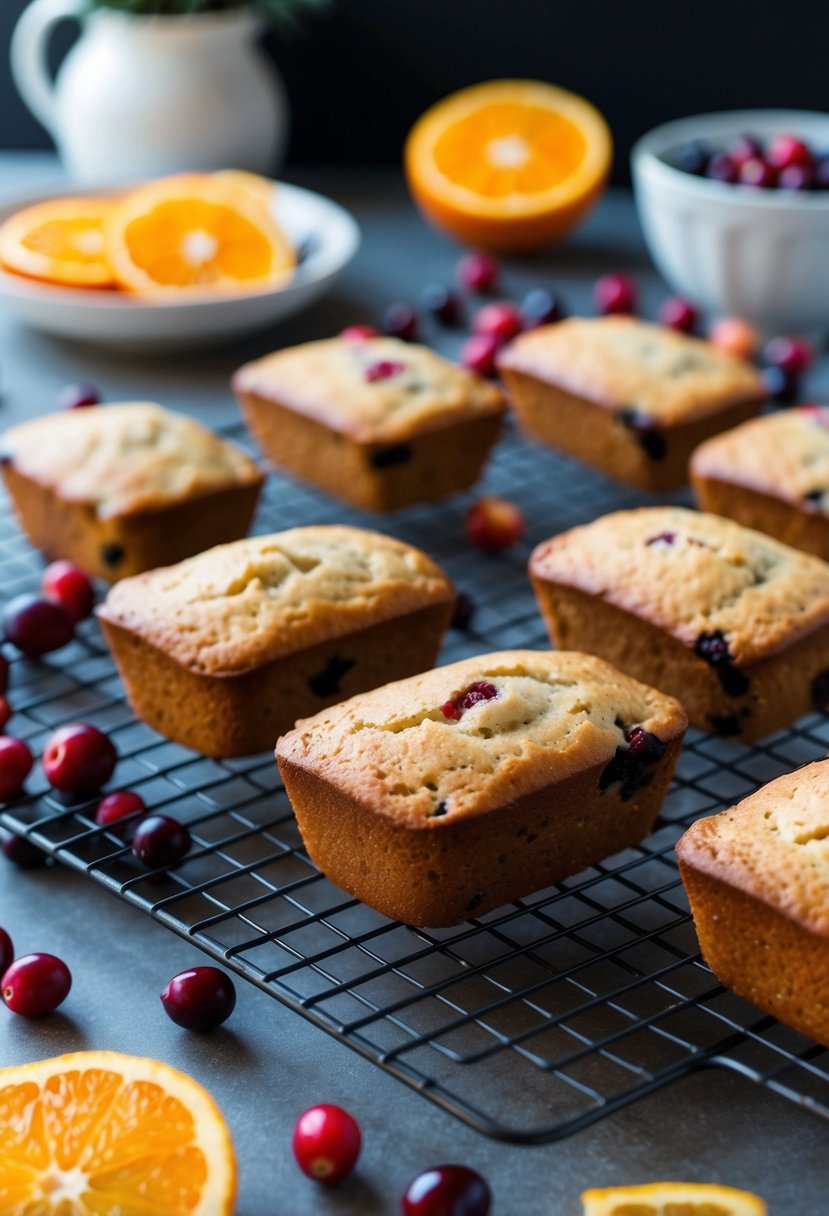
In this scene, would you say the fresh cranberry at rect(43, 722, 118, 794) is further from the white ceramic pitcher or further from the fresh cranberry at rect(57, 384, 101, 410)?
the white ceramic pitcher

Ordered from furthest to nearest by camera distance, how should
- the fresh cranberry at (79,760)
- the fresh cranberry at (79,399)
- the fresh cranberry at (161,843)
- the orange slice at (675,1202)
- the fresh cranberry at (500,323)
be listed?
the fresh cranberry at (500,323), the fresh cranberry at (79,399), the fresh cranberry at (79,760), the fresh cranberry at (161,843), the orange slice at (675,1202)

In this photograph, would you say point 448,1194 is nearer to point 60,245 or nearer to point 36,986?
point 36,986

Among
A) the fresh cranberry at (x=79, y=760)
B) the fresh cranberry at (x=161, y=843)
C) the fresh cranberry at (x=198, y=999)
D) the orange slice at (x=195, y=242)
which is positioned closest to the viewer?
the fresh cranberry at (x=198, y=999)

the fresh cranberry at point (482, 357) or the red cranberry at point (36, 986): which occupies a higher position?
the red cranberry at point (36, 986)

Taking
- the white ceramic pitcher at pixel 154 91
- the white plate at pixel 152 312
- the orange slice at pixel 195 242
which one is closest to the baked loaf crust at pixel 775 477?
the white plate at pixel 152 312

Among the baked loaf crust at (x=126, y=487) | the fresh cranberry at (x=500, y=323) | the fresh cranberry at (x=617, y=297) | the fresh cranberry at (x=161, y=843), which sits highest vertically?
the baked loaf crust at (x=126, y=487)

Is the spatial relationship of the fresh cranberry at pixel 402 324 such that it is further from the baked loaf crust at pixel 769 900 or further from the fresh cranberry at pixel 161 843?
the baked loaf crust at pixel 769 900

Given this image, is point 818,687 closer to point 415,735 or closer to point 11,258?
point 415,735

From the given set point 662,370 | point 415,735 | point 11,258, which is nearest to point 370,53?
point 11,258

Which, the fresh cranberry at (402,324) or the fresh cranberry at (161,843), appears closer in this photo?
the fresh cranberry at (161,843)
